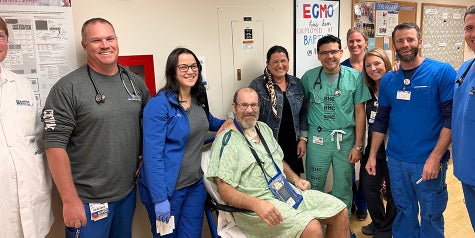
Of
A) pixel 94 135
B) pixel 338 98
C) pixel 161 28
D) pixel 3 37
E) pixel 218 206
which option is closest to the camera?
pixel 3 37

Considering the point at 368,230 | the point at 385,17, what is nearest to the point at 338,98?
the point at 368,230

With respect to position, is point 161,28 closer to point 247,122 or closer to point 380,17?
point 247,122

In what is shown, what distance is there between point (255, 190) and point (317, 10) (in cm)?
184

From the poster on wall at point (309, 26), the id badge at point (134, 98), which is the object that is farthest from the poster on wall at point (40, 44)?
the poster on wall at point (309, 26)

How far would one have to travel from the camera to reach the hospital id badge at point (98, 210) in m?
1.66

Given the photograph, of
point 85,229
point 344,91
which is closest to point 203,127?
point 85,229

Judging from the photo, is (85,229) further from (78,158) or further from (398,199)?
(398,199)

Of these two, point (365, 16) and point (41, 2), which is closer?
point (41, 2)

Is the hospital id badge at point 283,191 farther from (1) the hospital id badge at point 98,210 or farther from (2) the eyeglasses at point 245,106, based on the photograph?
(1) the hospital id badge at point 98,210

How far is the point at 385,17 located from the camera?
3566 mm

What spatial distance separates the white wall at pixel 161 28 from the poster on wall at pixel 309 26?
0.97 ft

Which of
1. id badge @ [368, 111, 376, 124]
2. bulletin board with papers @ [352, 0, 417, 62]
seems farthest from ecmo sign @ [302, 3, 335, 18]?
id badge @ [368, 111, 376, 124]

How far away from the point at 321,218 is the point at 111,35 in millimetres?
1434

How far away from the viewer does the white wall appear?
196cm
